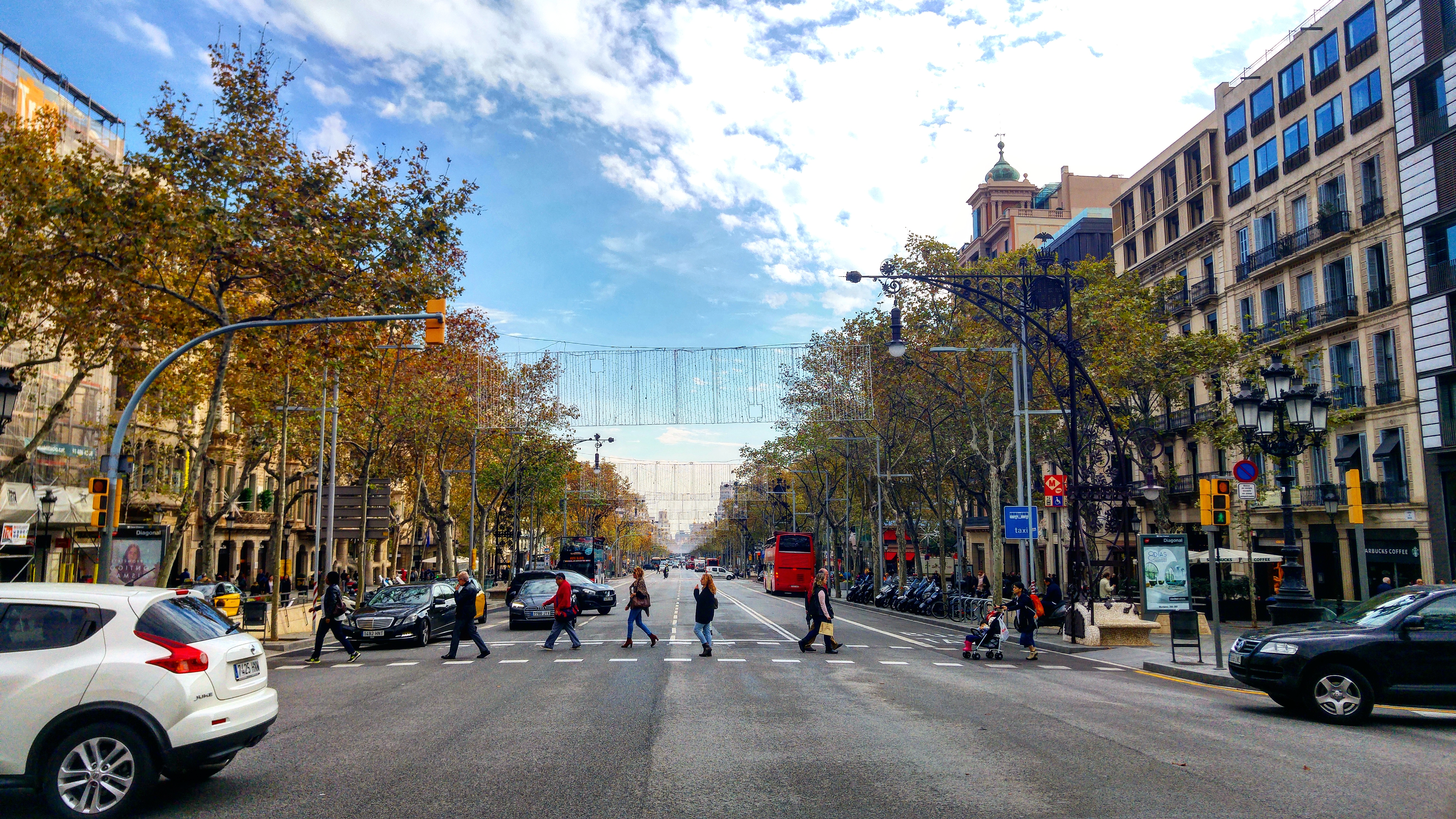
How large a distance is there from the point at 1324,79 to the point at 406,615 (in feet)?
122

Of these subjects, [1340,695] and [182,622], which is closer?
[182,622]

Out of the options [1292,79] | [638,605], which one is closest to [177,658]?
[638,605]

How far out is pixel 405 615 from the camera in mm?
21906

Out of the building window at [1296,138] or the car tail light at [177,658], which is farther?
the building window at [1296,138]

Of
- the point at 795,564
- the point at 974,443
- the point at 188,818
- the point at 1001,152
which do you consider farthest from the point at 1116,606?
the point at 1001,152

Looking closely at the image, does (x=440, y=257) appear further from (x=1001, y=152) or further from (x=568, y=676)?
(x=1001, y=152)

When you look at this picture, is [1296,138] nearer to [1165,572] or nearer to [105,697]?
[1165,572]

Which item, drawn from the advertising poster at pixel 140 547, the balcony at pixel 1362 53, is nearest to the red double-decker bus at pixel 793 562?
the advertising poster at pixel 140 547

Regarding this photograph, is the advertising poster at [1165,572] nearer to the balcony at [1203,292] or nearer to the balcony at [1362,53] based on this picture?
the balcony at [1362,53]

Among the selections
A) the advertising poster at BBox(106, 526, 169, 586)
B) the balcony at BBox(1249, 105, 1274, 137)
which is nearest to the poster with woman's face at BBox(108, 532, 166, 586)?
the advertising poster at BBox(106, 526, 169, 586)

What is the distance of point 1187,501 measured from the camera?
155ft

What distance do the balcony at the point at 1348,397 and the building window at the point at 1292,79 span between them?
1206 centimetres

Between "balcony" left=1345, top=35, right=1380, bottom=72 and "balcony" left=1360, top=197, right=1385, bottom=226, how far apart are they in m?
5.08

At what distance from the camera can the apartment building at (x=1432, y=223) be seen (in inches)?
1191
